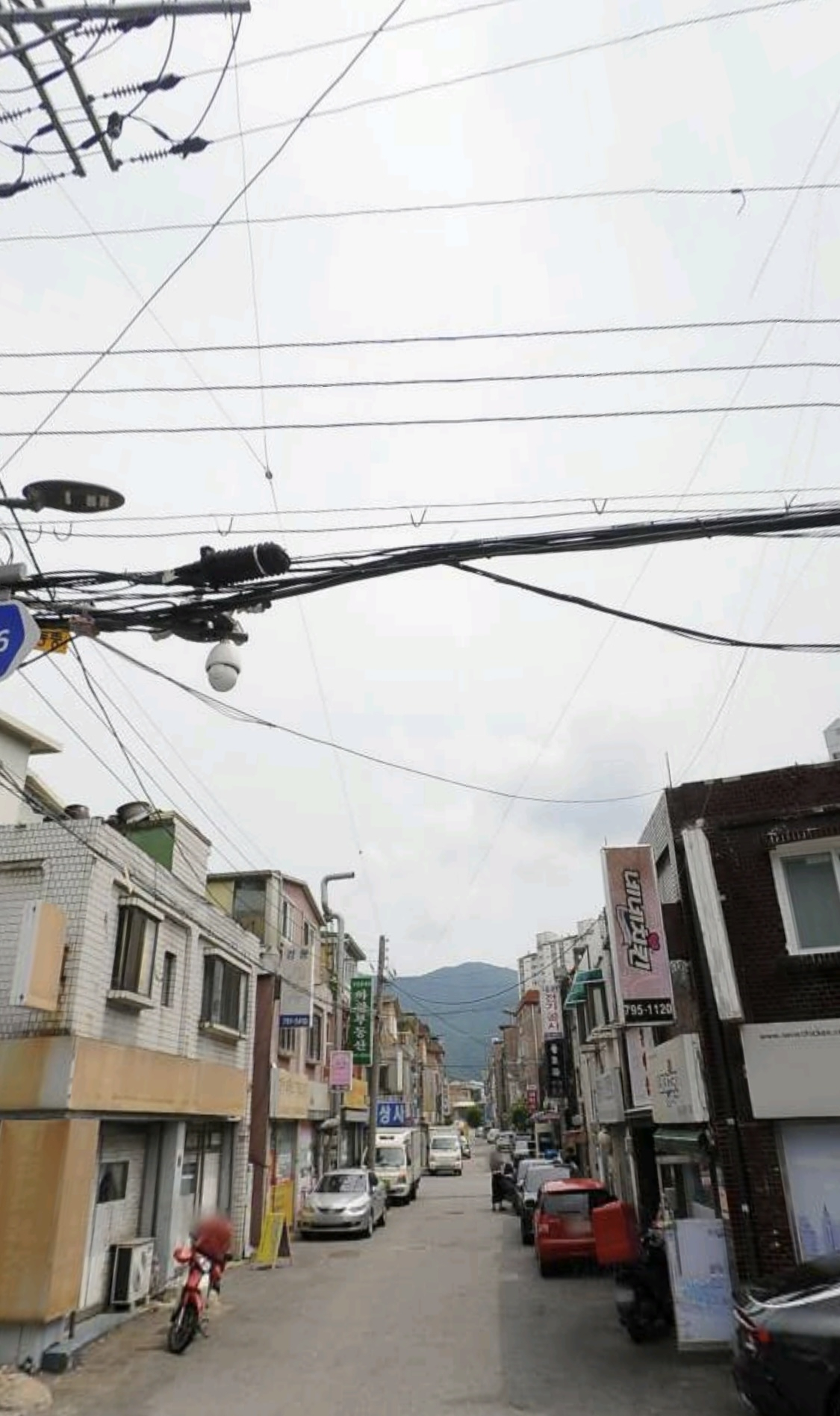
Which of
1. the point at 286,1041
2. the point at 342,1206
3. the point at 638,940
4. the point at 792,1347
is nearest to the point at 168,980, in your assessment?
the point at 638,940

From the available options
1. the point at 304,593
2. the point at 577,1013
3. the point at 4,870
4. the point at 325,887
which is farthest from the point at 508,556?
the point at 577,1013

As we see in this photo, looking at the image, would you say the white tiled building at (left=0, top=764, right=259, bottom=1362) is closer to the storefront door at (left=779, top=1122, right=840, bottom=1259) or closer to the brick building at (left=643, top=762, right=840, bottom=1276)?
the brick building at (left=643, top=762, right=840, bottom=1276)

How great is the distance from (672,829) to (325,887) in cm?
1957

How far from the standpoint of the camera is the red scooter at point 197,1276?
10.9 metres

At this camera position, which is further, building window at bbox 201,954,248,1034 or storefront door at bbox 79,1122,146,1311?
building window at bbox 201,954,248,1034

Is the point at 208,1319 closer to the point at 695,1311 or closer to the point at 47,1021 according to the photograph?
the point at 47,1021

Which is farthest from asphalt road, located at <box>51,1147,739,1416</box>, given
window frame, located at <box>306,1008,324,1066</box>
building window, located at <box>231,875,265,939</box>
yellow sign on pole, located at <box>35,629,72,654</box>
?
window frame, located at <box>306,1008,324,1066</box>

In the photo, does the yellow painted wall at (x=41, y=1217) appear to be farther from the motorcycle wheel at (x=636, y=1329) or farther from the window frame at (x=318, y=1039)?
the window frame at (x=318, y=1039)

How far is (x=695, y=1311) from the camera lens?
983 cm

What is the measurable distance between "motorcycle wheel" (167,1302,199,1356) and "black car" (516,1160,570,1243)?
1075cm

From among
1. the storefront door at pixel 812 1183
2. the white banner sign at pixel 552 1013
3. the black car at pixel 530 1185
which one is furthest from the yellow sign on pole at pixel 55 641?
the white banner sign at pixel 552 1013

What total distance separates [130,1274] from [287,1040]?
13139mm

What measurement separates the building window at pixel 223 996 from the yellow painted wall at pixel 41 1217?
249 inches

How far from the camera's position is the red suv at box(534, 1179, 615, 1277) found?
15.6 m
